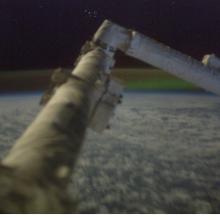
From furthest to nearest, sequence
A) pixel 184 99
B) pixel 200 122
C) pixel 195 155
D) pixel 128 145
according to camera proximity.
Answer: pixel 184 99 → pixel 200 122 → pixel 128 145 → pixel 195 155

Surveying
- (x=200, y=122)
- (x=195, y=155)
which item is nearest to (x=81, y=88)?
(x=195, y=155)

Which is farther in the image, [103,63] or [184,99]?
[184,99]

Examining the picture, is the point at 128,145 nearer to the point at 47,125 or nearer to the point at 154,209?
the point at 154,209

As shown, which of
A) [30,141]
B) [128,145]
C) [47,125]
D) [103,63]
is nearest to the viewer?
[30,141]

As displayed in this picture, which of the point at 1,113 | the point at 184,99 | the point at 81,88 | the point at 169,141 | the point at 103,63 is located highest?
the point at 81,88

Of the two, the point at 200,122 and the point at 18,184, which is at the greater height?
the point at 18,184

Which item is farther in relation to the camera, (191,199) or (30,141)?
(191,199)

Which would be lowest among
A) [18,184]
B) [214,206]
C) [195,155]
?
[195,155]

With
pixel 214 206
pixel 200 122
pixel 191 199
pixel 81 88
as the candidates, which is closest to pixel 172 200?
pixel 191 199

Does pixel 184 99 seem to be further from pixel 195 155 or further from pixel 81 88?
pixel 81 88
